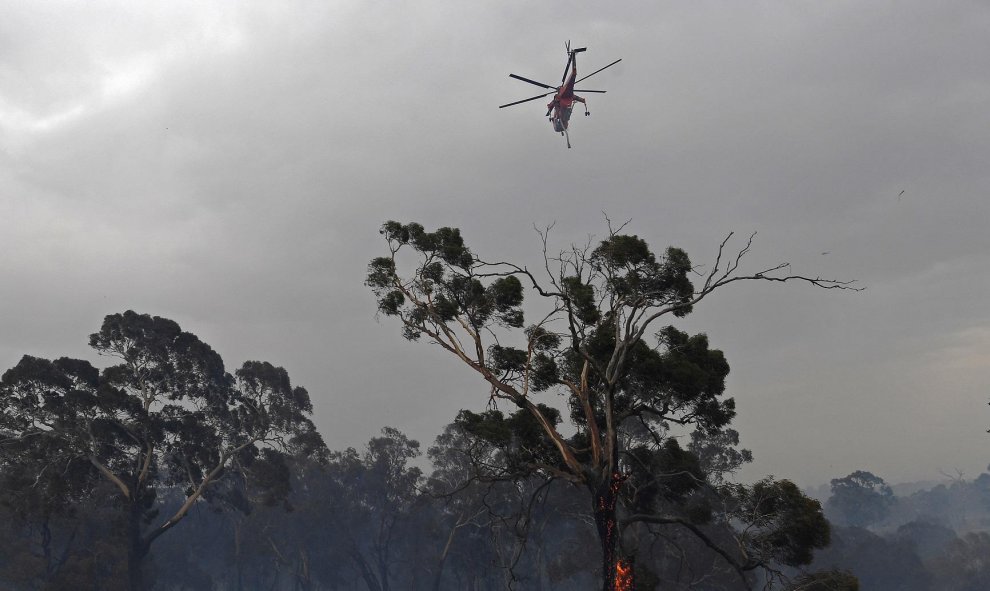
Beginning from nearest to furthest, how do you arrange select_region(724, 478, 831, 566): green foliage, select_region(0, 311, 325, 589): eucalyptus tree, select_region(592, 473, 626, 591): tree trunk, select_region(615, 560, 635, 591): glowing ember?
select_region(592, 473, 626, 591): tree trunk
select_region(615, 560, 635, 591): glowing ember
select_region(724, 478, 831, 566): green foliage
select_region(0, 311, 325, 589): eucalyptus tree

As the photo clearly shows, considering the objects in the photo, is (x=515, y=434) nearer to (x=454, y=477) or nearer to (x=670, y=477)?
(x=670, y=477)

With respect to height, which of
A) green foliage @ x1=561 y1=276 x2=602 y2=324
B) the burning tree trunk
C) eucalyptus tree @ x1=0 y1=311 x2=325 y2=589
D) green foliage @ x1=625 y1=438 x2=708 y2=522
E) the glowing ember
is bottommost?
the glowing ember

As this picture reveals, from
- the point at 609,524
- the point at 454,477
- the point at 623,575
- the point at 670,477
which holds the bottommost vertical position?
the point at 623,575

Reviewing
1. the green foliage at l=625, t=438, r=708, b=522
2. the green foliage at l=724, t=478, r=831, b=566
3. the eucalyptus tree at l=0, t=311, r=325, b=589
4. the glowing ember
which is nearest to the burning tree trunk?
the glowing ember

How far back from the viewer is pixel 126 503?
1948 inches

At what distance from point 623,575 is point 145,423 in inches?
1543

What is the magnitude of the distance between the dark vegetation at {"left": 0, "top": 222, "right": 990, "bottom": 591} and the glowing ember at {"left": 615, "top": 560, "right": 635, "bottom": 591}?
5 cm

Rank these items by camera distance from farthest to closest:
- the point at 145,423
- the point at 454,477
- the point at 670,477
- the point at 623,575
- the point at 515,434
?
the point at 454,477 → the point at 145,423 → the point at 670,477 → the point at 515,434 → the point at 623,575

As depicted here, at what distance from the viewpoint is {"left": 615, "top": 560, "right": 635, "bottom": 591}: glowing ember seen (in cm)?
1980

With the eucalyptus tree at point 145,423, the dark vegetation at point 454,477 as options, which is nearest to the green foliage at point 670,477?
the dark vegetation at point 454,477

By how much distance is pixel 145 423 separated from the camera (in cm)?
4994

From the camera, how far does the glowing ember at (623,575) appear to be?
1980 cm

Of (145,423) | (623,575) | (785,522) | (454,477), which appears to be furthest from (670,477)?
(454,477)

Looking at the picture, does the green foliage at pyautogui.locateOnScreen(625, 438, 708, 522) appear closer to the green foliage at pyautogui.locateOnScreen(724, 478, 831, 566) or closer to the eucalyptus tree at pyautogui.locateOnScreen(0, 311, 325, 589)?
the green foliage at pyautogui.locateOnScreen(724, 478, 831, 566)
